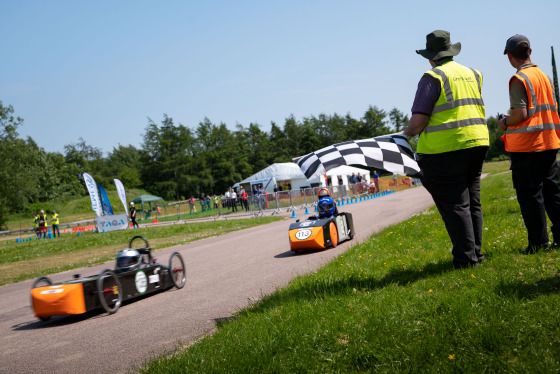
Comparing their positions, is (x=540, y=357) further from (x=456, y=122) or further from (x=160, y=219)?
(x=160, y=219)

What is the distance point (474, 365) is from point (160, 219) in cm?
3441

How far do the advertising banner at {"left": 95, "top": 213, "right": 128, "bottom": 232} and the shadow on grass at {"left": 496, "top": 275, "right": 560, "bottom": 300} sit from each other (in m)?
27.1

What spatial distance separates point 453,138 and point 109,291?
15.4ft

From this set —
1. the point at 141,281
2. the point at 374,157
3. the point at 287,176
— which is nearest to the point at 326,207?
the point at 141,281

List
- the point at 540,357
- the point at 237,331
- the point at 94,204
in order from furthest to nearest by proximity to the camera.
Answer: the point at 94,204, the point at 237,331, the point at 540,357

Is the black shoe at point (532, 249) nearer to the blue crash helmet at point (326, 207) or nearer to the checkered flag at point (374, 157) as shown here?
the checkered flag at point (374, 157)

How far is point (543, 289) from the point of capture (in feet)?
11.4

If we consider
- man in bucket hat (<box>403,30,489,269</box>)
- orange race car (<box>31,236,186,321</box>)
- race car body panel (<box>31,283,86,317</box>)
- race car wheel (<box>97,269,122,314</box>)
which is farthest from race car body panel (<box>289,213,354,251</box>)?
man in bucket hat (<box>403,30,489,269</box>)

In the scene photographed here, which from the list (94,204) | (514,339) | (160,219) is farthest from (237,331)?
(160,219)

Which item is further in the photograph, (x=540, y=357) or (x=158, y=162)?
(x=158, y=162)

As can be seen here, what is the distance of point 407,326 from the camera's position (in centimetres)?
326

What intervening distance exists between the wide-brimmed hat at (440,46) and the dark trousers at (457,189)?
923mm

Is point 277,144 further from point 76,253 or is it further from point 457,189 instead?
point 457,189

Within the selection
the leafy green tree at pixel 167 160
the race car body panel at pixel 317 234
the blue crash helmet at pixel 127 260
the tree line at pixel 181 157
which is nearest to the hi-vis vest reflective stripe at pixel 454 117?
the blue crash helmet at pixel 127 260
